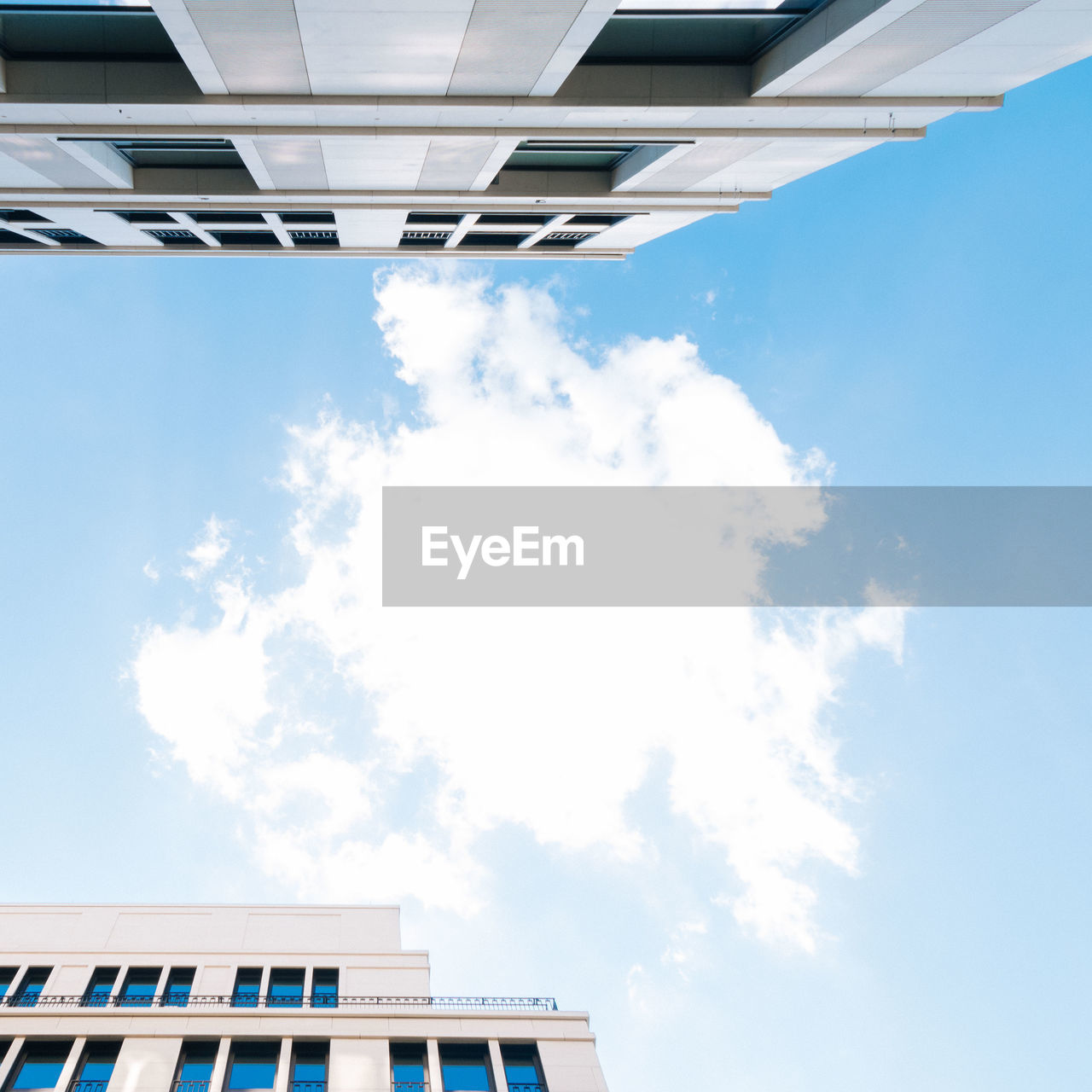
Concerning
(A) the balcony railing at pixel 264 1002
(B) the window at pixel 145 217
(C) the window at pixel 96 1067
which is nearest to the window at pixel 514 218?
(B) the window at pixel 145 217

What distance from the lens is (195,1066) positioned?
1961 centimetres

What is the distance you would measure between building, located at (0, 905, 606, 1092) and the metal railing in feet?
0.19

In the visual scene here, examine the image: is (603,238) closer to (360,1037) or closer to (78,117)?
(78,117)

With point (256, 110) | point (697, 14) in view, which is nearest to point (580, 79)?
point (697, 14)

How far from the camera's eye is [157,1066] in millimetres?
19188

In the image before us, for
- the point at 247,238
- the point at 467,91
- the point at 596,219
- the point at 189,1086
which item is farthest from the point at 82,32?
the point at 189,1086

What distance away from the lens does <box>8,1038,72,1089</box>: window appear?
63.3 ft

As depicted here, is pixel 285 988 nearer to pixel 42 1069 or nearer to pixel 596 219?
pixel 42 1069

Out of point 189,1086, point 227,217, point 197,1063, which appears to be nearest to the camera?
point 189,1086

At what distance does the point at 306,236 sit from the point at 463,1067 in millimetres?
29095

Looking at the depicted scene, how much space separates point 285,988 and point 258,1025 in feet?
13.7

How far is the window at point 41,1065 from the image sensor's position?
19297 millimetres

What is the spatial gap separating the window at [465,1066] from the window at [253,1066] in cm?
490

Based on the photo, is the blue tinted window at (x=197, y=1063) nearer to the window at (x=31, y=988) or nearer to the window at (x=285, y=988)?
Answer: the window at (x=285, y=988)
